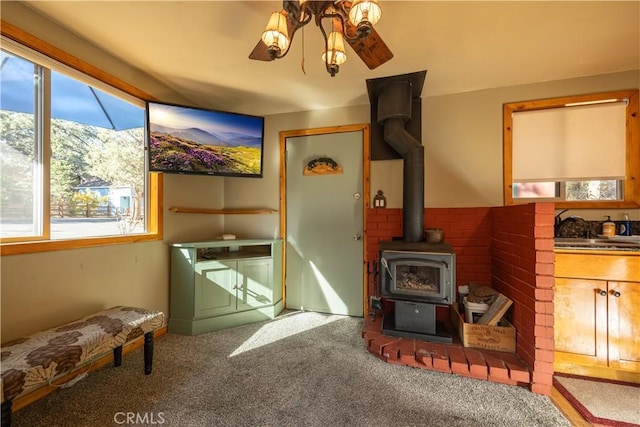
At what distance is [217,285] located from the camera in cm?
250

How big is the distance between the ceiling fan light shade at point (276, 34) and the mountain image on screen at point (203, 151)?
157 centimetres

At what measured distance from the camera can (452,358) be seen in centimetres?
184

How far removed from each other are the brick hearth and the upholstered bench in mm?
1738

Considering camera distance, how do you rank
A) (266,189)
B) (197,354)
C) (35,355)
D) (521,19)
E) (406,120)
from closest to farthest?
1. (35,355)
2. (521,19)
3. (197,354)
4. (406,120)
5. (266,189)

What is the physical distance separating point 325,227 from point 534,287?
74.3 inches

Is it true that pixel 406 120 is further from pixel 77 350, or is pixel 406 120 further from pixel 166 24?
pixel 77 350

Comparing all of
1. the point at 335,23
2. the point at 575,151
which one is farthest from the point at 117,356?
the point at 575,151

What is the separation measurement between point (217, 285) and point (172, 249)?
574 millimetres

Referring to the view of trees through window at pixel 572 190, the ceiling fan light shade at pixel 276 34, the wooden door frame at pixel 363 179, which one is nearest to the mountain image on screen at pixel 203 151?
the wooden door frame at pixel 363 179

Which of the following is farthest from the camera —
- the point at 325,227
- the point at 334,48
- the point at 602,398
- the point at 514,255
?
the point at 325,227

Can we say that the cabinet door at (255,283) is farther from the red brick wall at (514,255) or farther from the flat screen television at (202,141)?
the red brick wall at (514,255)

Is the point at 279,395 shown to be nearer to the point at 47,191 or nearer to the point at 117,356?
the point at 117,356

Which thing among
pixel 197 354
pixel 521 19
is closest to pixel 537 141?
pixel 521 19

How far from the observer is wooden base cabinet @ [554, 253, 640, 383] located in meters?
1.73
